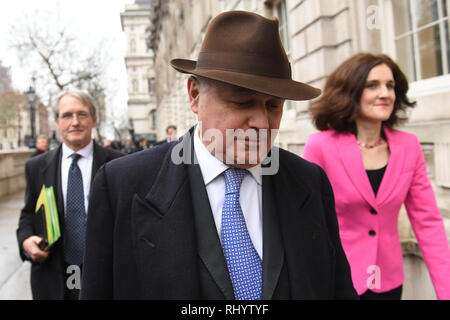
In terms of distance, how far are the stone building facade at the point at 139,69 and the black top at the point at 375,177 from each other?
218 ft

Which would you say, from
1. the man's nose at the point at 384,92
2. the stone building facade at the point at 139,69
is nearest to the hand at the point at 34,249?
the man's nose at the point at 384,92

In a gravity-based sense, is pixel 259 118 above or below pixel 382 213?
above

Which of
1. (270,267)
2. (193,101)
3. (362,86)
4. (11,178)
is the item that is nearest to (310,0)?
(362,86)

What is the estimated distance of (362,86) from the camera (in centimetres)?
256

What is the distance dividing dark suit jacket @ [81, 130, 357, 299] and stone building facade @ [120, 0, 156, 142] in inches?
2638

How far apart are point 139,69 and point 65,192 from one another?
232 ft

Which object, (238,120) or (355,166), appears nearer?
(238,120)

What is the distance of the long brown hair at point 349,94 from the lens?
257 cm

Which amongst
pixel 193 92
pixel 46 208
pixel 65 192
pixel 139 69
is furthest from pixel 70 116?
pixel 139 69

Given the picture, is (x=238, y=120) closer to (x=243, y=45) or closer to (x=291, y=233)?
(x=243, y=45)

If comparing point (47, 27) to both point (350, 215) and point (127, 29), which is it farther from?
point (127, 29)

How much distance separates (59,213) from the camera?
113 inches

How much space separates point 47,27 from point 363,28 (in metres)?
24.3

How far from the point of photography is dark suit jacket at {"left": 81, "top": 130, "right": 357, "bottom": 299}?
137 cm
